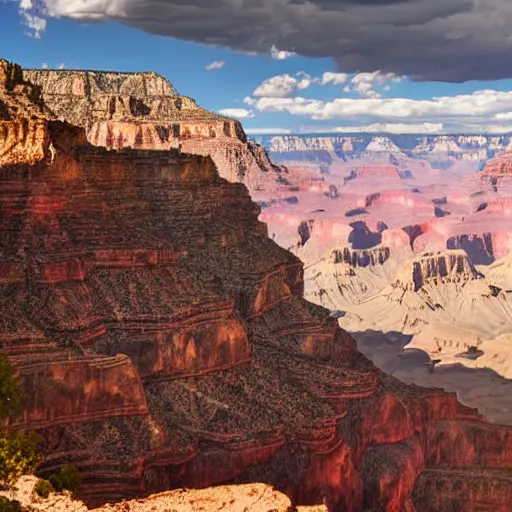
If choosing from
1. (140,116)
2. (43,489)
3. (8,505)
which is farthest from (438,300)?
(8,505)

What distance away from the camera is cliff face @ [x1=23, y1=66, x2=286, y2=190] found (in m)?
127

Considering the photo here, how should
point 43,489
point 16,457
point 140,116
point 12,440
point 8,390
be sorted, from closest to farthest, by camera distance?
1. point 43,489
2. point 16,457
3. point 12,440
4. point 8,390
5. point 140,116

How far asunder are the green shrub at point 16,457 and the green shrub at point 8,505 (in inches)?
114

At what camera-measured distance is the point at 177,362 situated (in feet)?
200

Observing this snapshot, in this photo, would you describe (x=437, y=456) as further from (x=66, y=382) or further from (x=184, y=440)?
(x=66, y=382)

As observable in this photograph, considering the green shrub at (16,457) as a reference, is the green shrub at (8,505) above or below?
below

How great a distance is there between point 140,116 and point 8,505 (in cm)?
10186

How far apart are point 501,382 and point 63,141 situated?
6502cm

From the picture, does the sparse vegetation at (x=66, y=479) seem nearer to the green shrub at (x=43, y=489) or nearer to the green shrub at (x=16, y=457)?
the green shrub at (x=16, y=457)

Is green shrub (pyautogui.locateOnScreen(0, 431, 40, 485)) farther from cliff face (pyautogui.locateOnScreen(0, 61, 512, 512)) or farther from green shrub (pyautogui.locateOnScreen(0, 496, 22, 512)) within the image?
cliff face (pyautogui.locateOnScreen(0, 61, 512, 512))

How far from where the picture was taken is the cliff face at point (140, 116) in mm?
127125

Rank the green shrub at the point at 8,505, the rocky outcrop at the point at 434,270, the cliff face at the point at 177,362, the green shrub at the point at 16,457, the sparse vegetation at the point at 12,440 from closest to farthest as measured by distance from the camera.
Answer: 1. the green shrub at the point at 8,505
2. the green shrub at the point at 16,457
3. the sparse vegetation at the point at 12,440
4. the cliff face at the point at 177,362
5. the rocky outcrop at the point at 434,270

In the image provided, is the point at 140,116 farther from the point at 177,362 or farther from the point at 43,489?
the point at 43,489

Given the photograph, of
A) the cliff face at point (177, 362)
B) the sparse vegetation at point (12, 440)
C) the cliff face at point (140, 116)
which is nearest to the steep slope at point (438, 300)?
the cliff face at point (140, 116)
